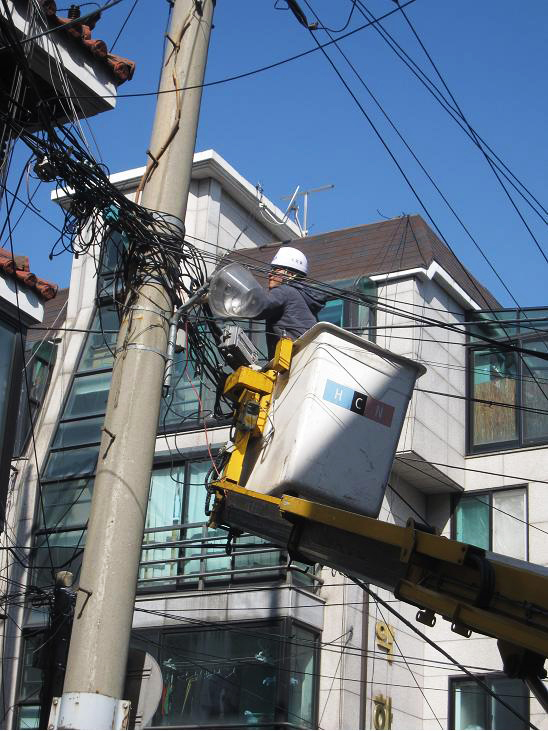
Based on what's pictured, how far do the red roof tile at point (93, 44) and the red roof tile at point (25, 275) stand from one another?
2302mm

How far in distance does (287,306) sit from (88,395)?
11521mm

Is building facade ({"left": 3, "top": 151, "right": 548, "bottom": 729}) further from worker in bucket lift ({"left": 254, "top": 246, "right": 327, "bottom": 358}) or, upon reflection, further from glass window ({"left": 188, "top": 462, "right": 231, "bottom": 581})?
worker in bucket lift ({"left": 254, "top": 246, "right": 327, "bottom": 358})

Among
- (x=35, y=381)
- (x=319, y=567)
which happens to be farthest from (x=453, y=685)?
(x=35, y=381)

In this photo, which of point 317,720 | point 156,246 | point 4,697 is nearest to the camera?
point 156,246

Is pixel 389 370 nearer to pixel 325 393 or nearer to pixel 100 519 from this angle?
pixel 325 393

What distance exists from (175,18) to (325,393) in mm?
2922

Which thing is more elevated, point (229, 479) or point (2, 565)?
point (2, 565)

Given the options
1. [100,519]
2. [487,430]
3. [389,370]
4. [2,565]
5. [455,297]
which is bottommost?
[100,519]

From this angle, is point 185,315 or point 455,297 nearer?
point 185,315

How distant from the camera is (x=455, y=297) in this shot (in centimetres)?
1917

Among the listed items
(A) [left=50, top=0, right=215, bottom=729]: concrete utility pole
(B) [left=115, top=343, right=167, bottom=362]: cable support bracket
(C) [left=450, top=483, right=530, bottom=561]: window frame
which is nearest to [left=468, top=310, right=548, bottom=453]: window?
(C) [left=450, top=483, right=530, bottom=561]: window frame

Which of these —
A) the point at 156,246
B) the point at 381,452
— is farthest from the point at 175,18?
the point at 381,452

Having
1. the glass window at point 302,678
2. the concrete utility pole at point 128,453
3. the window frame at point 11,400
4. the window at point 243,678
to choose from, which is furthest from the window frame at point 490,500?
the concrete utility pole at point 128,453

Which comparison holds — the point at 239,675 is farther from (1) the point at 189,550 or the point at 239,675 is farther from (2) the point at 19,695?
(2) the point at 19,695
